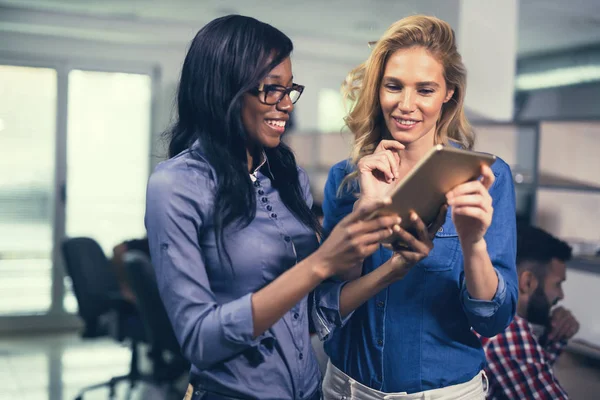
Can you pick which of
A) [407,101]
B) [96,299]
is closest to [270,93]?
[407,101]

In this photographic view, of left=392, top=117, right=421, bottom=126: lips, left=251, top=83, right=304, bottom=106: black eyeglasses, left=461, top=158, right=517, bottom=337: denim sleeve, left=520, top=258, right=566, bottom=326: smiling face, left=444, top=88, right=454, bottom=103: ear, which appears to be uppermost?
left=444, top=88, right=454, bottom=103: ear

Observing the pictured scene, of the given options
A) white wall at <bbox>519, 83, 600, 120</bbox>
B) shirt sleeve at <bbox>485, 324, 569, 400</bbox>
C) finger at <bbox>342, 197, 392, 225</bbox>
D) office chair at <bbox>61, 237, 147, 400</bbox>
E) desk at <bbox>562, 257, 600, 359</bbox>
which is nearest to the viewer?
finger at <bbox>342, 197, 392, 225</bbox>

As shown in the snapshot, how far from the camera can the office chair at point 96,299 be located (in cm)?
389

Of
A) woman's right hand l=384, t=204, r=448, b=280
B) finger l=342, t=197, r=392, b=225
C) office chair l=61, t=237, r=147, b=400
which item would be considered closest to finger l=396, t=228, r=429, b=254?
woman's right hand l=384, t=204, r=448, b=280

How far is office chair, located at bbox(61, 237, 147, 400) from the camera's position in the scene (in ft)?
12.8

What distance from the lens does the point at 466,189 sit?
3.34ft

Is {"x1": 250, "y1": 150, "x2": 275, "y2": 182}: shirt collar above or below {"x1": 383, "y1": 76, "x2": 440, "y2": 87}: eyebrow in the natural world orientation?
below

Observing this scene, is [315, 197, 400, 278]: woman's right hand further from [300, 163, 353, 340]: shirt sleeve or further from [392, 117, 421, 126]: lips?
[392, 117, 421, 126]: lips

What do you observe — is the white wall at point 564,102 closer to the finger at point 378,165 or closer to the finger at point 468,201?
the finger at point 378,165

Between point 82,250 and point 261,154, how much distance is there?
3.16 m

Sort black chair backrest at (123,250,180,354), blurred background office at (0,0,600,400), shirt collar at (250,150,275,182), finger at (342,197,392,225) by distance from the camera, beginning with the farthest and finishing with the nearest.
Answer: blurred background office at (0,0,600,400)
black chair backrest at (123,250,180,354)
shirt collar at (250,150,275,182)
finger at (342,197,392,225)

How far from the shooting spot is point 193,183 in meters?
1.02

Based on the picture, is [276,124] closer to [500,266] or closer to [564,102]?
[500,266]

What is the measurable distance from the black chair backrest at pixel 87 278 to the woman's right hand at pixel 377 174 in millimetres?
2978
